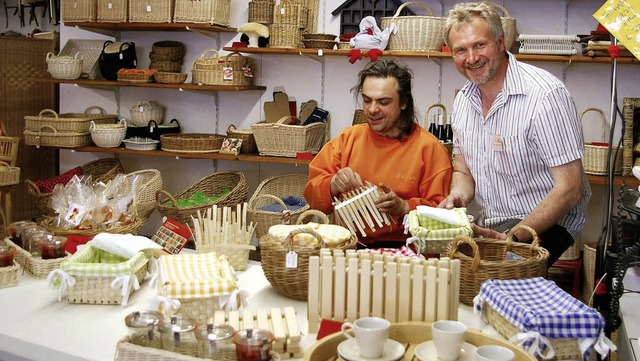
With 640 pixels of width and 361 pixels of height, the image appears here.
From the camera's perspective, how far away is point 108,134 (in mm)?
5660

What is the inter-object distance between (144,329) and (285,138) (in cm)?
335

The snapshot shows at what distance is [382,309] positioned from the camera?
199 centimetres

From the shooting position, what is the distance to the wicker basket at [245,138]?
5367mm

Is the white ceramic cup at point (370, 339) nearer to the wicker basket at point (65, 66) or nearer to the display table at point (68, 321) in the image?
the display table at point (68, 321)

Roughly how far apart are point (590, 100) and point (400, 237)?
7.46ft

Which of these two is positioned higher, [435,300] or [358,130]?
→ [358,130]

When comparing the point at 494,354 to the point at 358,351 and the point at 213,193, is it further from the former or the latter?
the point at 213,193

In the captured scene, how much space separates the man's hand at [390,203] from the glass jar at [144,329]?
1418 millimetres

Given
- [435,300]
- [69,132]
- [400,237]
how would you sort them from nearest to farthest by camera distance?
1. [435,300]
2. [400,237]
3. [69,132]

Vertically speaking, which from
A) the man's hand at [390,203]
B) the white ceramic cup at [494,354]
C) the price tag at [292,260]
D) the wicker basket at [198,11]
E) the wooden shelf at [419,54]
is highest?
the wicker basket at [198,11]

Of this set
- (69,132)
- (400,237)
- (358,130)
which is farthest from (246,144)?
(400,237)

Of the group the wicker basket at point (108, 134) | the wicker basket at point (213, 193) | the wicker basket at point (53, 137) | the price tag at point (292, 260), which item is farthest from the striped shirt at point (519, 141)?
the wicker basket at point (53, 137)

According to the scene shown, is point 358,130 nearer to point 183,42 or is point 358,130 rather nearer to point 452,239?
point 452,239

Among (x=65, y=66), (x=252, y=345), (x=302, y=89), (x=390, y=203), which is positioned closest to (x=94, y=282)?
(x=252, y=345)
